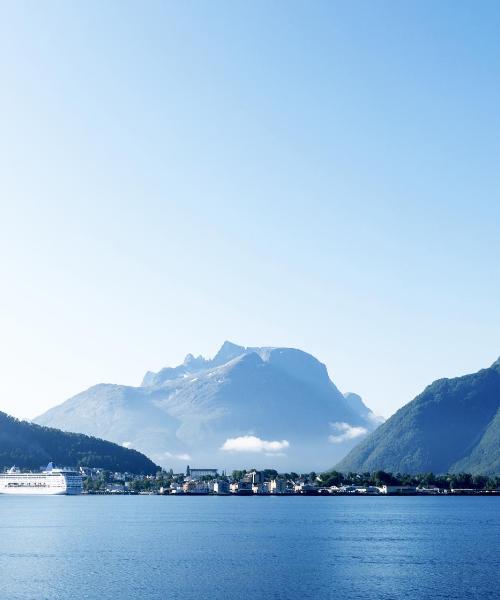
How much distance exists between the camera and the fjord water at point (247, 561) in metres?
88.7

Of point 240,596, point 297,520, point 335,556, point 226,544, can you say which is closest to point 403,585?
point 240,596

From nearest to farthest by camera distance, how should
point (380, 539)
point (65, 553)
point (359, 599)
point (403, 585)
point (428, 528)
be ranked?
point (359, 599)
point (403, 585)
point (65, 553)
point (380, 539)
point (428, 528)

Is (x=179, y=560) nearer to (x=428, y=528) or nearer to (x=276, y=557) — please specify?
(x=276, y=557)

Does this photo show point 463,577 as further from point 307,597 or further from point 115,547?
point 115,547

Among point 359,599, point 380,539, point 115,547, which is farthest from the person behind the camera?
point 380,539

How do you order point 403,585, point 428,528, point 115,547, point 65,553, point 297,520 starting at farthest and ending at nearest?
1. point 297,520
2. point 428,528
3. point 115,547
4. point 65,553
5. point 403,585

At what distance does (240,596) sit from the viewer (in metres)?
85.5

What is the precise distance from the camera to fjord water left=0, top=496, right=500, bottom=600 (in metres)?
88.7

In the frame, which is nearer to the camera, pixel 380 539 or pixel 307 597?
pixel 307 597

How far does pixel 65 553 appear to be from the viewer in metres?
119

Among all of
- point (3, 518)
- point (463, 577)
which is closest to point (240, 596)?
point (463, 577)

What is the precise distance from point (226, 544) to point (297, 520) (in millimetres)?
59538

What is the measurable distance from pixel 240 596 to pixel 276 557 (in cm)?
2917

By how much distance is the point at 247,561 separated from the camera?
110125 mm
